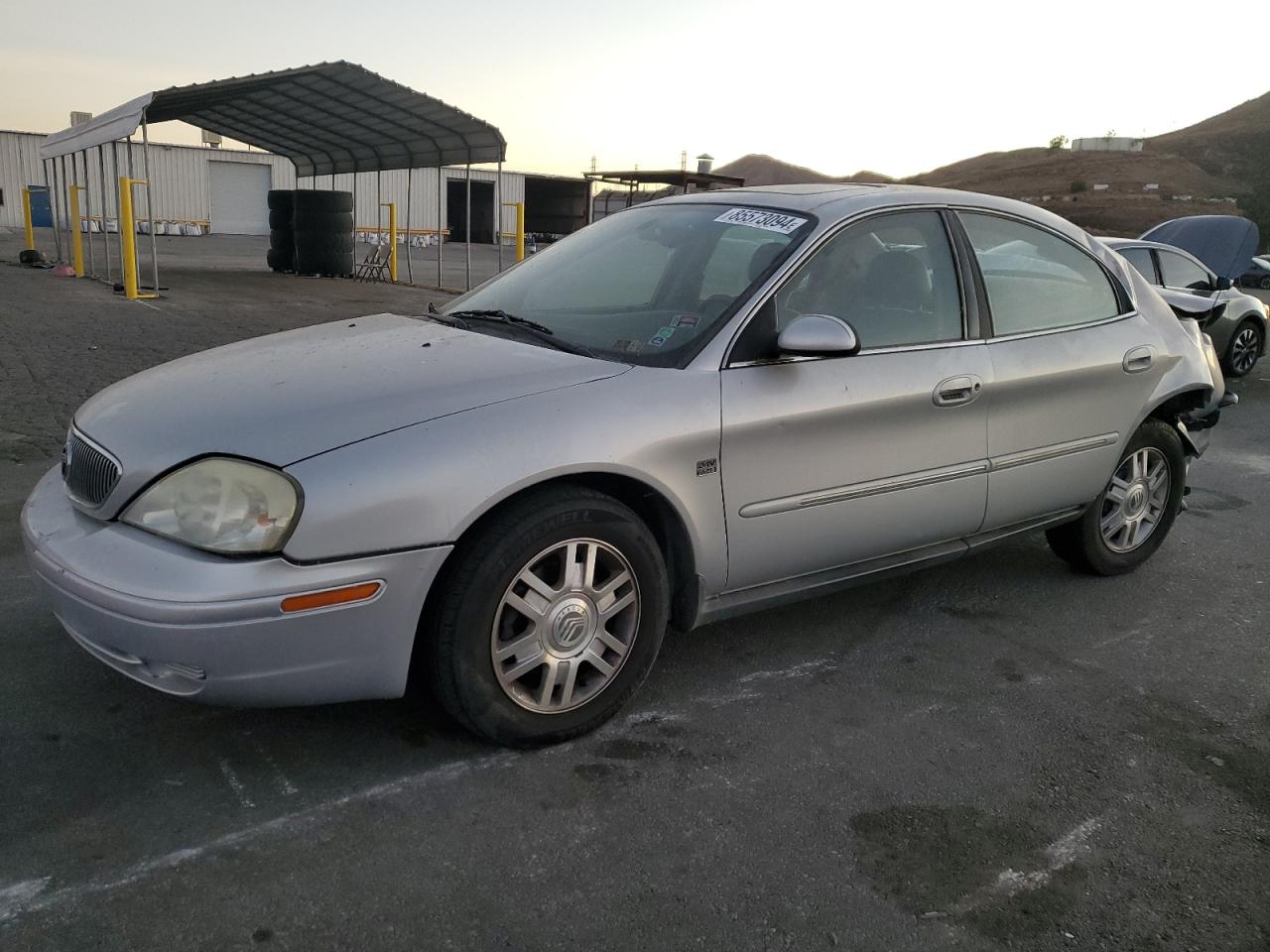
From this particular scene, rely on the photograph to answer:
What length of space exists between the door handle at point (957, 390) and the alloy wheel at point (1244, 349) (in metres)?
9.27

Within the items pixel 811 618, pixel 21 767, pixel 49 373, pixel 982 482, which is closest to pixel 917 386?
pixel 982 482

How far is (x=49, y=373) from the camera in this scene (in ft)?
27.4

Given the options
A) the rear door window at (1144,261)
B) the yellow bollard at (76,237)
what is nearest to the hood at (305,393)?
the rear door window at (1144,261)

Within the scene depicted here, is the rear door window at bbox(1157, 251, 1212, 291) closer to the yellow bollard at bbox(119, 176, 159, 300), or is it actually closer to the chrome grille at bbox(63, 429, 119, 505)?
the chrome grille at bbox(63, 429, 119, 505)

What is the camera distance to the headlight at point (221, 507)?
2414 millimetres

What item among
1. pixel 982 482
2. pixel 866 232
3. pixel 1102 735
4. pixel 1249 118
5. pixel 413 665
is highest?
pixel 1249 118

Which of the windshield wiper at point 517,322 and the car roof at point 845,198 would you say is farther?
the car roof at point 845,198

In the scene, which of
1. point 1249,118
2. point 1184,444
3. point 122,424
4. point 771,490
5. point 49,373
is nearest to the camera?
point 122,424

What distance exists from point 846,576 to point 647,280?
126cm

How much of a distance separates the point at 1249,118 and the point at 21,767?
140083 mm

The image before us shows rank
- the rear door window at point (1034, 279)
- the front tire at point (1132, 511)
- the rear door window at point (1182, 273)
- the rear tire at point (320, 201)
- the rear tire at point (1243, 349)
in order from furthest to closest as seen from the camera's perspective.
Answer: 1. the rear tire at point (320, 201)
2. the rear tire at point (1243, 349)
3. the rear door window at point (1182, 273)
4. the front tire at point (1132, 511)
5. the rear door window at point (1034, 279)

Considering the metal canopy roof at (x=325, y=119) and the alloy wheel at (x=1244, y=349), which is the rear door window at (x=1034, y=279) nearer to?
the alloy wheel at (x=1244, y=349)

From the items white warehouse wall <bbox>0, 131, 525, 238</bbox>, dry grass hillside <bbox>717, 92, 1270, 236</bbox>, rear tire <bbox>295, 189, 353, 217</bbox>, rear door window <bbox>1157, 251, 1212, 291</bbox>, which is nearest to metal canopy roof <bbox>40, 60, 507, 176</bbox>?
rear tire <bbox>295, 189, 353, 217</bbox>

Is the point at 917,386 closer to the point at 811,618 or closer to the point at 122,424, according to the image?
the point at 811,618
